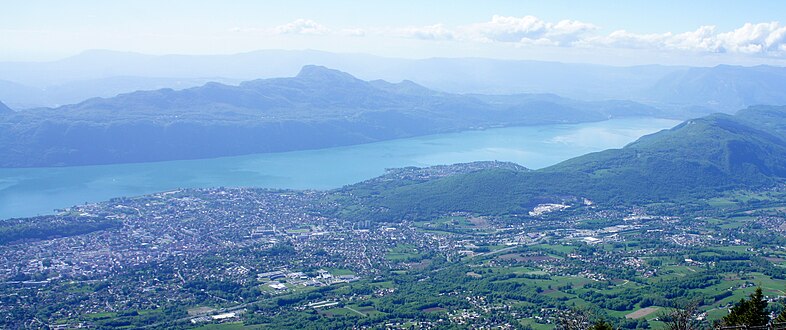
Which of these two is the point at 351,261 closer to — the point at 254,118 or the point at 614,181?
the point at 614,181

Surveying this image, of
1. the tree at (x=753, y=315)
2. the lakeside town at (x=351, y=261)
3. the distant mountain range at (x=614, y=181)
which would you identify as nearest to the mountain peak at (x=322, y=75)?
the distant mountain range at (x=614, y=181)

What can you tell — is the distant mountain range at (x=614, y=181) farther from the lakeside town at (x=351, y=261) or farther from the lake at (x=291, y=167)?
the lake at (x=291, y=167)

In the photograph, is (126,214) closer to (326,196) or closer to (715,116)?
(326,196)

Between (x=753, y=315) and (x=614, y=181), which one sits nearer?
(x=753, y=315)

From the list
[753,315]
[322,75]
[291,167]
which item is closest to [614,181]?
[291,167]

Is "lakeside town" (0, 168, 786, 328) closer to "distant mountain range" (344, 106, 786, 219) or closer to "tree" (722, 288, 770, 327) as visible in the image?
"distant mountain range" (344, 106, 786, 219)

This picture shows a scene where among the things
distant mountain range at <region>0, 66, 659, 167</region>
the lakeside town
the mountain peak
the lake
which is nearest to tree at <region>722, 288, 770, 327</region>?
the lakeside town
